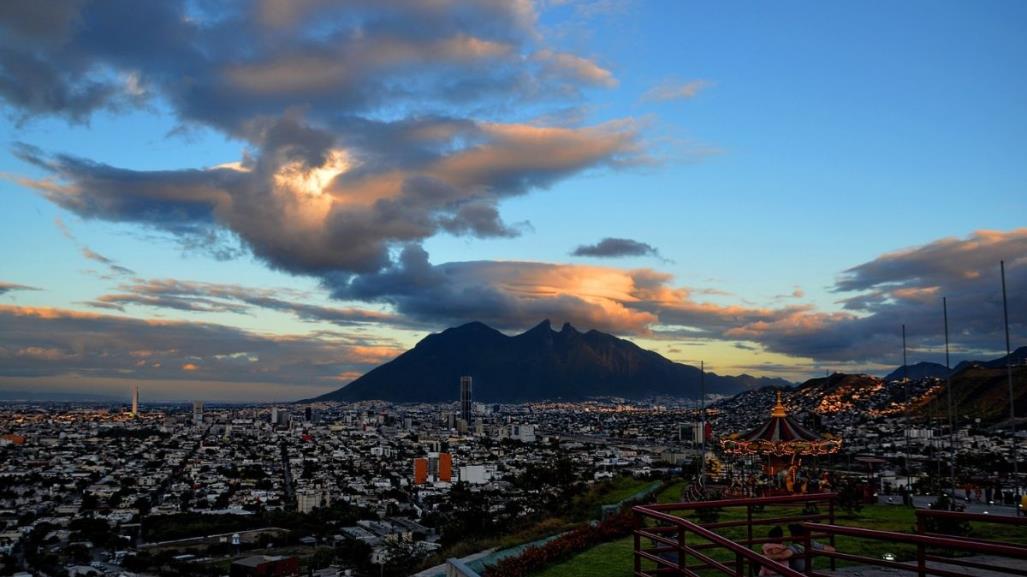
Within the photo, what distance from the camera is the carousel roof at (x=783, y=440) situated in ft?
67.3

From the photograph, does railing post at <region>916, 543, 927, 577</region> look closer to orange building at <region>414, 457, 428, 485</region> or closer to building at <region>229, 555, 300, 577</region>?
building at <region>229, 555, 300, 577</region>

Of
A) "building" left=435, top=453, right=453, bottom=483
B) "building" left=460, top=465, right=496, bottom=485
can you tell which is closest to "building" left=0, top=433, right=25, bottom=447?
"building" left=435, top=453, right=453, bottom=483

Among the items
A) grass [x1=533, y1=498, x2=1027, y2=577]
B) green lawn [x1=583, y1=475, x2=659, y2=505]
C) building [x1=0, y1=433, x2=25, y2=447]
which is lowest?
building [x1=0, y1=433, x2=25, y2=447]

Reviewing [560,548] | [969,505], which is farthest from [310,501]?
[560,548]

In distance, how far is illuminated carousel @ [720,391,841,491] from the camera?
20.5 meters

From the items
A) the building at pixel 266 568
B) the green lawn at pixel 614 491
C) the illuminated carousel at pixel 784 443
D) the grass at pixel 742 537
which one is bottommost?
the building at pixel 266 568

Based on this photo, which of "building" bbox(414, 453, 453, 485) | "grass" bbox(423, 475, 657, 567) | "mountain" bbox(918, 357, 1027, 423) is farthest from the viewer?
"mountain" bbox(918, 357, 1027, 423)

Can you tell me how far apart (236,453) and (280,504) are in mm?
51486

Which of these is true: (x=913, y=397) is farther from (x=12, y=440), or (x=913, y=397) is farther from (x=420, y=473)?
(x=12, y=440)

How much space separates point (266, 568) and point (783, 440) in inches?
818

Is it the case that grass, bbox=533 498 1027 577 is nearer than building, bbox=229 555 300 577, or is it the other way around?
grass, bbox=533 498 1027 577

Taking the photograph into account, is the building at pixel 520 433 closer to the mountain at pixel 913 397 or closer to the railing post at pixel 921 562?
the mountain at pixel 913 397

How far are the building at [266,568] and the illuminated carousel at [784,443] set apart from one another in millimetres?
18747

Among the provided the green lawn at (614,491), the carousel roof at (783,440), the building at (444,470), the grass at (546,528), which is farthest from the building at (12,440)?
the carousel roof at (783,440)
